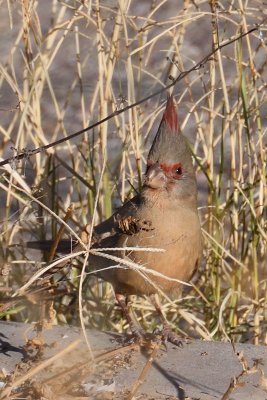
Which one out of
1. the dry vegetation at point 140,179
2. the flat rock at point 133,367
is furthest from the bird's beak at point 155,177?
the flat rock at point 133,367

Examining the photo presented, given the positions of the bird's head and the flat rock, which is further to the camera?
the bird's head

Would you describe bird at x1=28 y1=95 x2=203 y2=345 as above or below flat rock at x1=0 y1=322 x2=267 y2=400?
above

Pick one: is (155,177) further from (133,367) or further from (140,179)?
(133,367)

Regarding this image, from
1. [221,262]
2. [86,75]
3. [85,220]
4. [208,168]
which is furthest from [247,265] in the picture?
[86,75]

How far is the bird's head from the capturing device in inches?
128

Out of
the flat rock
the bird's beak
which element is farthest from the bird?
the flat rock

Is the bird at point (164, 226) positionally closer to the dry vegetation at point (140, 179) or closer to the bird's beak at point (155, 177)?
the bird's beak at point (155, 177)

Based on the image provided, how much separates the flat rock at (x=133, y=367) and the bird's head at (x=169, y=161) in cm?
52

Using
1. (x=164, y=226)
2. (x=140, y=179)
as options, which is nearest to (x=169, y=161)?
(x=164, y=226)

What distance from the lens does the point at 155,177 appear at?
3.28m

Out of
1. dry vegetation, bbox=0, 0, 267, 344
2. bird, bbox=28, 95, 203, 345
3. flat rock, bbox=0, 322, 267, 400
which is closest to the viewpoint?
flat rock, bbox=0, 322, 267, 400

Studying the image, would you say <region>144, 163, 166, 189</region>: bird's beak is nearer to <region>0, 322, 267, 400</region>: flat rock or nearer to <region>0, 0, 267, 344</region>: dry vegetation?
<region>0, 0, 267, 344</region>: dry vegetation

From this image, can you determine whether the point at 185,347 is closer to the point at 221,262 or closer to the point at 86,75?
the point at 221,262

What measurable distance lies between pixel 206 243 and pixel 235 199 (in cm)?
20
